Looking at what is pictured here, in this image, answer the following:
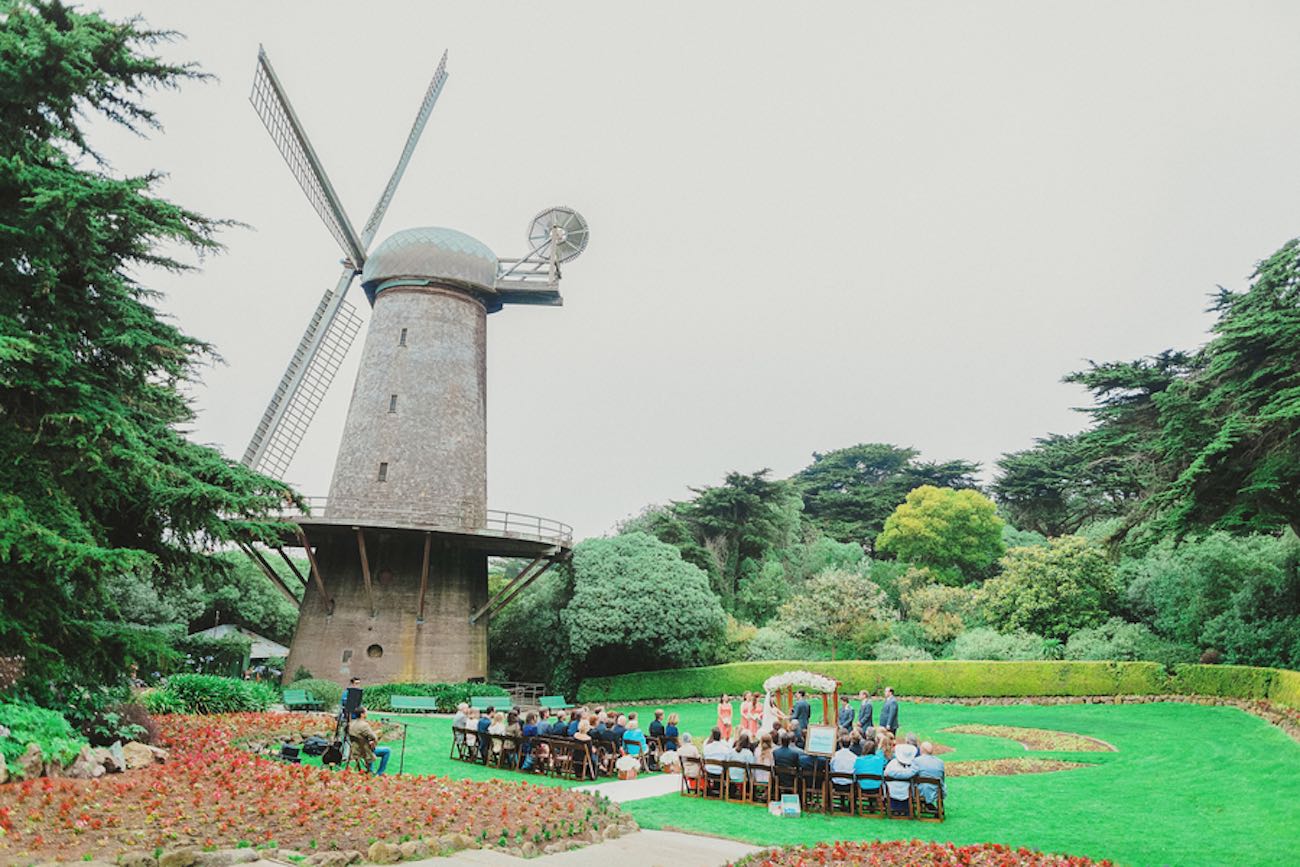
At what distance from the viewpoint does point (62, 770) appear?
889 cm

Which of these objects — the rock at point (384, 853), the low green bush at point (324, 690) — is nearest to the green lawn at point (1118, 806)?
the rock at point (384, 853)

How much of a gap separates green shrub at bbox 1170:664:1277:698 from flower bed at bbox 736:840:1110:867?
15773 mm

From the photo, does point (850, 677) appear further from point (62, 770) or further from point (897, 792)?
point (62, 770)

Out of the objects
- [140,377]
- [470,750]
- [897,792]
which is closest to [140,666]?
[140,377]

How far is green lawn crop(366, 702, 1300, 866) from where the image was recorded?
8.82 metres

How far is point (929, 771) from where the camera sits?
33.2 feet

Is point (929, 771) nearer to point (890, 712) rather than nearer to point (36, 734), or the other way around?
point (890, 712)

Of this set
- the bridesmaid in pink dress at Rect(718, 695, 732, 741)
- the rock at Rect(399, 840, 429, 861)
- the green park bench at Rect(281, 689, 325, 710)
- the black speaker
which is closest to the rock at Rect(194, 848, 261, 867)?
the rock at Rect(399, 840, 429, 861)

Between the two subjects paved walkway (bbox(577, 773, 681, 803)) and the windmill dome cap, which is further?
the windmill dome cap

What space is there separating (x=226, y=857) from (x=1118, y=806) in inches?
407

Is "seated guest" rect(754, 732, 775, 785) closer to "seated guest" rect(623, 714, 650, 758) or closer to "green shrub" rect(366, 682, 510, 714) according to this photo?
"seated guest" rect(623, 714, 650, 758)

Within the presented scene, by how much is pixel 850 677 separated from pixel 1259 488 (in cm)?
1298

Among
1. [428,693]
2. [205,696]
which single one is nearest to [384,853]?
[205,696]

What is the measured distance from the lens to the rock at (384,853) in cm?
660
